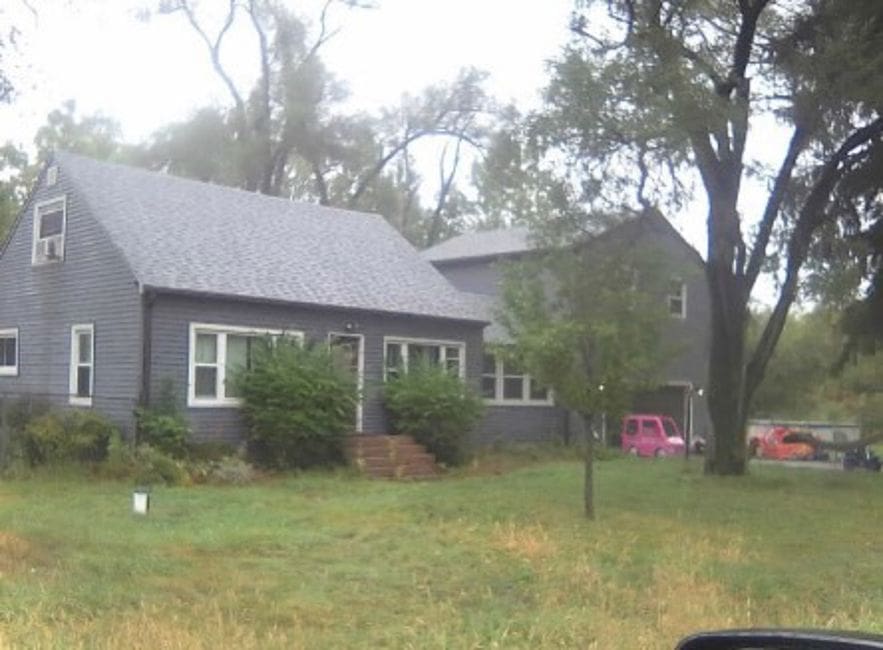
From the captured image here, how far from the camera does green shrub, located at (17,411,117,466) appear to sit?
19.4 m

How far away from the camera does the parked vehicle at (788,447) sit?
119ft

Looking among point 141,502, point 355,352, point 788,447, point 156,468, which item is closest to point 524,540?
point 141,502

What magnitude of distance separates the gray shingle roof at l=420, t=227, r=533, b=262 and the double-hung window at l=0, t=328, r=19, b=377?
13.8m

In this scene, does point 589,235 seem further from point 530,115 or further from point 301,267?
point 301,267

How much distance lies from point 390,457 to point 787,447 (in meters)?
18.6

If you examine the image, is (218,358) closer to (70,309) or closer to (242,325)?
(242,325)

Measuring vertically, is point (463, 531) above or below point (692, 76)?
below

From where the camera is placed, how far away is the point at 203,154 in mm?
46125

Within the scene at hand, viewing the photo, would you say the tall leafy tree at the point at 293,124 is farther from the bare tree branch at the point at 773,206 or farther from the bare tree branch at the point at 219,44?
the bare tree branch at the point at 773,206

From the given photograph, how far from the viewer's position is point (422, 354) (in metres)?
25.9

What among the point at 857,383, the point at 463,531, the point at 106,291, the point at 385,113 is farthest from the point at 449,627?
the point at 385,113

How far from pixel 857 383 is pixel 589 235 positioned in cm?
2782

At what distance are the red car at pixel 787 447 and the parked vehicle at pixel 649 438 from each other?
14.9ft

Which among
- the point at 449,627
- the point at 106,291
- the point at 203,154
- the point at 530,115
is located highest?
the point at 203,154
